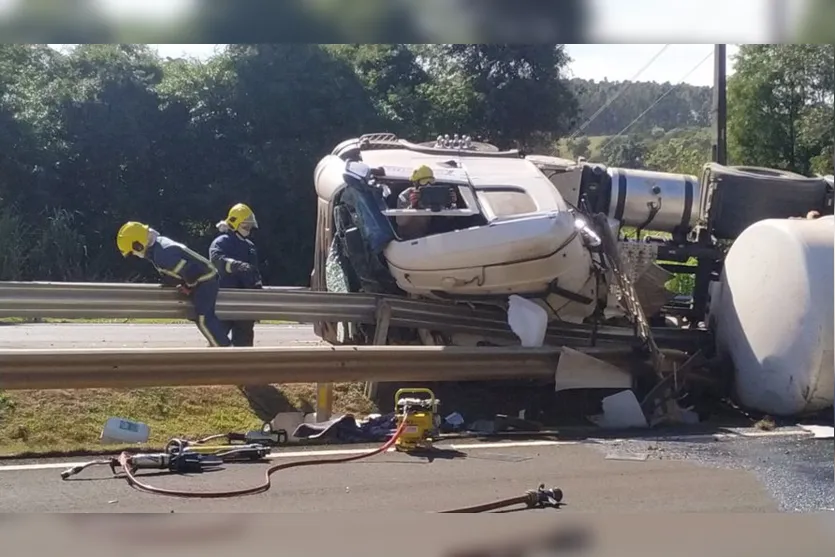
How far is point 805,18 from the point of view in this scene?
4.11 m

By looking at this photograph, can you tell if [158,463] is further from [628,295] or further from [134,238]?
[628,295]

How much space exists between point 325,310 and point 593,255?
6.70ft

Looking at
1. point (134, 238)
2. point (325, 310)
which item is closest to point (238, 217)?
point (134, 238)

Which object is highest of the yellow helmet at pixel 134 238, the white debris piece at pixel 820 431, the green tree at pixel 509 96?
the green tree at pixel 509 96

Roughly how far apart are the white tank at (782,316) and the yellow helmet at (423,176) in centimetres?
231

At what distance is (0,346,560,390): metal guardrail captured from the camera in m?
5.95

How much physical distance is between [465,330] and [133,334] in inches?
141

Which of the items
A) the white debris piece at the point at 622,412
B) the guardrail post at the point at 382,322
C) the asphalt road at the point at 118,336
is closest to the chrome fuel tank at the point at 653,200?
the guardrail post at the point at 382,322

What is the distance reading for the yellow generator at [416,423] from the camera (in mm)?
6000

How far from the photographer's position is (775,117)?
40.9 feet

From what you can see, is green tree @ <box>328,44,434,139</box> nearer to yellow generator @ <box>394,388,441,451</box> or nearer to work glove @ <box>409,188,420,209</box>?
work glove @ <box>409,188,420,209</box>

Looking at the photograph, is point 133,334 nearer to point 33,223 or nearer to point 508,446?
point 508,446

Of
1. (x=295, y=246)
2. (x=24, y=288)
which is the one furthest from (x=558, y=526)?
(x=295, y=246)

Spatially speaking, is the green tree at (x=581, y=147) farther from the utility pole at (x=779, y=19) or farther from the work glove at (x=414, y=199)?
the utility pole at (x=779, y=19)
